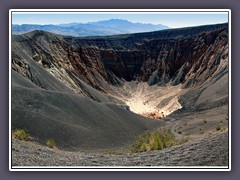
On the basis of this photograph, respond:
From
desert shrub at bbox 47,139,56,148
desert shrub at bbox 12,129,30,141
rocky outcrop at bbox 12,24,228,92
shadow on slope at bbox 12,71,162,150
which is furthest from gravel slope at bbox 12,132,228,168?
rocky outcrop at bbox 12,24,228,92

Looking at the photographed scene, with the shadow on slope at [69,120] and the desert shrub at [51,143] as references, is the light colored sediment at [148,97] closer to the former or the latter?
the shadow on slope at [69,120]

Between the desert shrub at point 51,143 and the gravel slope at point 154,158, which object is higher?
the desert shrub at point 51,143

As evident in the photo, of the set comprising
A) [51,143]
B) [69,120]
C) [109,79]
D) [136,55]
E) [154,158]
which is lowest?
[154,158]

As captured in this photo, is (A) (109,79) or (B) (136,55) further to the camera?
(B) (136,55)

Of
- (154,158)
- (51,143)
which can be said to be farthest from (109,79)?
(154,158)

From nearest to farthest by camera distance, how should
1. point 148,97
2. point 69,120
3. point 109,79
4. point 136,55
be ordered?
point 69,120 → point 148,97 → point 109,79 → point 136,55

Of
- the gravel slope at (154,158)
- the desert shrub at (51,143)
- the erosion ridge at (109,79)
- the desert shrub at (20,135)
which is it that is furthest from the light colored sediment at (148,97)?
the gravel slope at (154,158)

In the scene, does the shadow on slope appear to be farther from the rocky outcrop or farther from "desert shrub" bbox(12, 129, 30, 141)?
the rocky outcrop

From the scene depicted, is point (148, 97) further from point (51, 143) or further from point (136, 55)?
point (51, 143)
